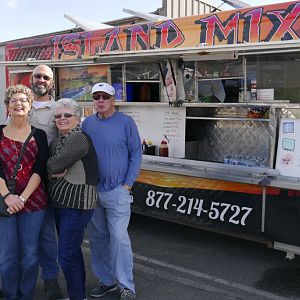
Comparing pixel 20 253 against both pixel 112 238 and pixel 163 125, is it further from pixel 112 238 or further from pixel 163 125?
pixel 163 125

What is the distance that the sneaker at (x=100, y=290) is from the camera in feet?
11.3

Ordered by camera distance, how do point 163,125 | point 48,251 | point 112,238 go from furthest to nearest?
point 163,125 → point 48,251 → point 112,238

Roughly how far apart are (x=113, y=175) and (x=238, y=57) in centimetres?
193

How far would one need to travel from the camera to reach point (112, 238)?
3.27 meters

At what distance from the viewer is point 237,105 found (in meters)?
4.24

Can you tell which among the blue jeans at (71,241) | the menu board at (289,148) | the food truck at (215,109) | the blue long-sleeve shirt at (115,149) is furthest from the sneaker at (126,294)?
the menu board at (289,148)

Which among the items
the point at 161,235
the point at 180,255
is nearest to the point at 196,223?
the point at 180,255

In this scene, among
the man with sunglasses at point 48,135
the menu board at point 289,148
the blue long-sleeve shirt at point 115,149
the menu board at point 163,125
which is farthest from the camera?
the menu board at point 163,125

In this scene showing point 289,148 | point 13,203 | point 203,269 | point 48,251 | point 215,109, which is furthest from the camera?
point 215,109

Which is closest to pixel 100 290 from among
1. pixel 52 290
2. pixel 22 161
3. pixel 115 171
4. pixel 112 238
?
pixel 52 290

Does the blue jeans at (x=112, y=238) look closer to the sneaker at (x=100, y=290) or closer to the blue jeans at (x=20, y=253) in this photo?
the sneaker at (x=100, y=290)

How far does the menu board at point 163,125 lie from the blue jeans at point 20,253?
218 centimetres

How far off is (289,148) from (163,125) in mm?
1611

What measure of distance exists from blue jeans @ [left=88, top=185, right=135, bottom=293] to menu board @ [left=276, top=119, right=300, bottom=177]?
152cm
